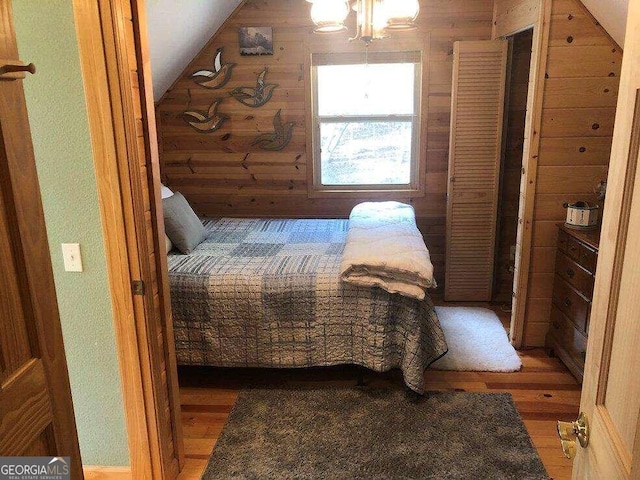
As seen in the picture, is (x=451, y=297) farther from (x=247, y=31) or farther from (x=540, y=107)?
(x=247, y=31)

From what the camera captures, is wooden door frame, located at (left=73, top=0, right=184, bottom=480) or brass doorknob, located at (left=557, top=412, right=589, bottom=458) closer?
brass doorknob, located at (left=557, top=412, right=589, bottom=458)

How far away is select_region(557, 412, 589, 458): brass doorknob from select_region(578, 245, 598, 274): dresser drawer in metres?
1.73

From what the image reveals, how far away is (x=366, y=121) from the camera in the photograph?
430 centimetres

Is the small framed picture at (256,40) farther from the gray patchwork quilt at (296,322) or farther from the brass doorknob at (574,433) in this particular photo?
the brass doorknob at (574,433)

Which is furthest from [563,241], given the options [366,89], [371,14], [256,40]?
[256,40]

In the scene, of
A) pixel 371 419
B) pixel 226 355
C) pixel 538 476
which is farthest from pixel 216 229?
pixel 538 476

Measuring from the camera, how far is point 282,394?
2.86m

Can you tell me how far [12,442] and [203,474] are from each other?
1.52 meters

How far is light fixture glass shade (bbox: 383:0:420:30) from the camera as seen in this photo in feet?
7.14

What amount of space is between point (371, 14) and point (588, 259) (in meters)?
1.70

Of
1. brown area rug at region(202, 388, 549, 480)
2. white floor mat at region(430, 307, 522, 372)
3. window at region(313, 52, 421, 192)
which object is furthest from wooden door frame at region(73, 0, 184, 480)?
window at region(313, 52, 421, 192)

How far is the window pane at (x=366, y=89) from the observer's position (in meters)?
4.17

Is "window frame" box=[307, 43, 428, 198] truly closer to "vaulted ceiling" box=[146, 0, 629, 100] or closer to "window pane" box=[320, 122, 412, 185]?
"window pane" box=[320, 122, 412, 185]

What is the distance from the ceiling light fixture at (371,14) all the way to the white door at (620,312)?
1.43m
